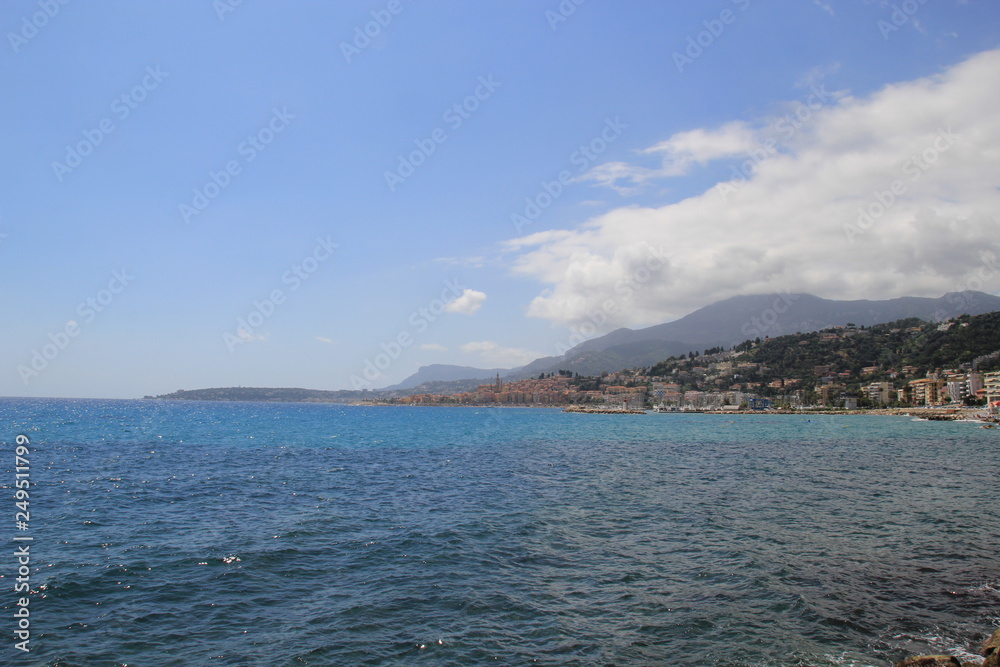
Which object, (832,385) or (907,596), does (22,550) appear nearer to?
(907,596)

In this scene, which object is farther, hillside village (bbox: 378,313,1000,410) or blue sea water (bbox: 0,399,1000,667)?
hillside village (bbox: 378,313,1000,410)

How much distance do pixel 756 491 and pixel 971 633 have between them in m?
13.9

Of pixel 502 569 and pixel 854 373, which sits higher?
pixel 854 373

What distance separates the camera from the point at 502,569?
12.9 m

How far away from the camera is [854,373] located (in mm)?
152250

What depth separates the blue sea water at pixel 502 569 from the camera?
9180mm

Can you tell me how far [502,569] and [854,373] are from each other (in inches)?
6751

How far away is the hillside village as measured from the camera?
11056cm

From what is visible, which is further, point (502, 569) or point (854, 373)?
point (854, 373)

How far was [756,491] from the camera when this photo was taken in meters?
23.3

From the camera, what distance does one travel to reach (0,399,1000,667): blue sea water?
30.1 feet

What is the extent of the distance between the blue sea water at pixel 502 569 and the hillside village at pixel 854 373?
92.3 m

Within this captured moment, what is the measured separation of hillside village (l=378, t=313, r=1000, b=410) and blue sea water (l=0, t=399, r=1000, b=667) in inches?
3633

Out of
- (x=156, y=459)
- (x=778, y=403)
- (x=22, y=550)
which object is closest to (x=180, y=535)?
(x=22, y=550)
